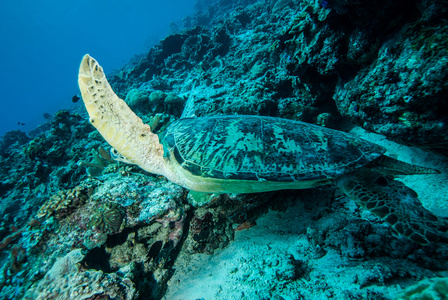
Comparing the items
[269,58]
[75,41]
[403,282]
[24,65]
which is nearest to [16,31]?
[24,65]

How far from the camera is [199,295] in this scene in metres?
2.01

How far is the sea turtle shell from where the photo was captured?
85.3 inches

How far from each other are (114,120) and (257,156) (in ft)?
5.97

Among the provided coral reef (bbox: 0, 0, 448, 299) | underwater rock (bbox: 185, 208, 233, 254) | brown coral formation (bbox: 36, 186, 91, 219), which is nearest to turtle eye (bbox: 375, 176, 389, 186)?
coral reef (bbox: 0, 0, 448, 299)

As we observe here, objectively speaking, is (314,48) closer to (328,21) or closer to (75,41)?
(328,21)

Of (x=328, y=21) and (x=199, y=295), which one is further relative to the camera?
(x=328, y=21)

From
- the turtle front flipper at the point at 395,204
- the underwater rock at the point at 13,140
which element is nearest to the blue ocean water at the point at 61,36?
the underwater rock at the point at 13,140

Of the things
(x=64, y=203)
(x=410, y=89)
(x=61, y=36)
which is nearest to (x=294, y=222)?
(x=410, y=89)

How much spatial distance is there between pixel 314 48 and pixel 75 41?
14213 centimetres

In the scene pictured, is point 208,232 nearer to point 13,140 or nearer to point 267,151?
point 267,151

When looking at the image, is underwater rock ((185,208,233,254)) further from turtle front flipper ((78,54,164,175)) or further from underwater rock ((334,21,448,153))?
underwater rock ((334,21,448,153))

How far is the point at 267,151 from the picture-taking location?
232 cm

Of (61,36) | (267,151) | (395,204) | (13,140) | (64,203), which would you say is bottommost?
(395,204)

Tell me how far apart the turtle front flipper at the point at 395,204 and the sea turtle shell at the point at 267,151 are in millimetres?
208
